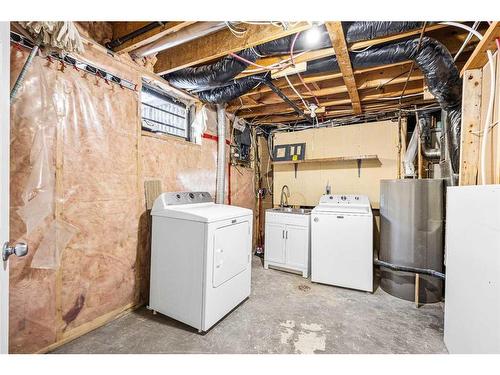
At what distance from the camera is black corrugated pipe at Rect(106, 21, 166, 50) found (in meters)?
1.66

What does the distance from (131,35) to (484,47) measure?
2.46m

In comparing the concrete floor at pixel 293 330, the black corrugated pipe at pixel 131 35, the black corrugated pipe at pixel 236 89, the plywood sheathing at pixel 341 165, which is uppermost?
the black corrugated pipe at pixel 131 35

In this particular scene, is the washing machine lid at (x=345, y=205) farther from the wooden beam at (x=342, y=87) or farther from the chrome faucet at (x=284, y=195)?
the wooden beam at (x=342, y=87)

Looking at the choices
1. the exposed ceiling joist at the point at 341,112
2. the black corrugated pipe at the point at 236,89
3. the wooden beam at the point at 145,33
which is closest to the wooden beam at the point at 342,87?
the exposed ceiling joist at the point at 341,112

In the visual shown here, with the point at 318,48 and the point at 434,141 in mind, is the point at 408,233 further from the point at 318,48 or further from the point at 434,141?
the point at 318,48

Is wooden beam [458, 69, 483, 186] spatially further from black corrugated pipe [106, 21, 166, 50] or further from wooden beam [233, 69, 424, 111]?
black corrugated pipe [106, 21, 166, 50]

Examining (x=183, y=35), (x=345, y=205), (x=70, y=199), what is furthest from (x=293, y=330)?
(x=183, y=35)

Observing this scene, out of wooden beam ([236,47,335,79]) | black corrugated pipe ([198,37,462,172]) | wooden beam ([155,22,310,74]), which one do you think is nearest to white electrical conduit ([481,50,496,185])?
black corrugated pipe ([198,37,462,172])

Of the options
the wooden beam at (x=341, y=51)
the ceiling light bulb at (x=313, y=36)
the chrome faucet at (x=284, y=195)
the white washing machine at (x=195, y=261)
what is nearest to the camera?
the wooden beam at (x=341, y=51)

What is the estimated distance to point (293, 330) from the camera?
191cm

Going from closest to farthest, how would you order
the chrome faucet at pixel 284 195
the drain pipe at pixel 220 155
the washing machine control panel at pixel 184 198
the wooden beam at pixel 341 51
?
1. the wooden beam at pixel 341 51
2. the washing machine control panel at pixel 184 198
3. the drain pipe at pixel 220 155
4. the chrome faucet at pixel 284 195

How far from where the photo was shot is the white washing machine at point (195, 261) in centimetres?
182

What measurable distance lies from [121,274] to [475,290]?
259 centimetres

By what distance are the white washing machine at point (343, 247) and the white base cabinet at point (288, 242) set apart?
0.62ft
